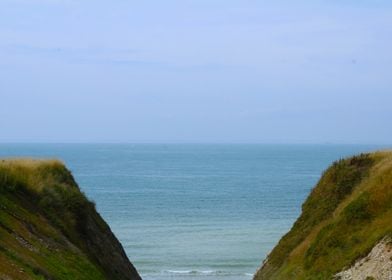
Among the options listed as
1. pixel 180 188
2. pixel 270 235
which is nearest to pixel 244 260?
pixel 270 235

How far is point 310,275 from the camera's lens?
32.0 m

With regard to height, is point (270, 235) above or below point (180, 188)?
below

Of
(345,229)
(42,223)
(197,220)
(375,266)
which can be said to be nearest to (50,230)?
(42,223)

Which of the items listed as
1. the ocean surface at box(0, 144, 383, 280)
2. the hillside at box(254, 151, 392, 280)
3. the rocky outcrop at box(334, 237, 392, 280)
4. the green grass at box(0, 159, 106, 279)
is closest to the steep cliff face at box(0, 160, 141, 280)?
the green grass at box(0, 159, 106, 279)

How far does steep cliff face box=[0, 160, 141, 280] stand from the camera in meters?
26.9

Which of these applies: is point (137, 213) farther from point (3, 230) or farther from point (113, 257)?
point (3, 230)

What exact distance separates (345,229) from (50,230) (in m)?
14.4

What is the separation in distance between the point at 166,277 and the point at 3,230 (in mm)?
34050

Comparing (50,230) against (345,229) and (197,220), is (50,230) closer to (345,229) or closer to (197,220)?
(345,229)

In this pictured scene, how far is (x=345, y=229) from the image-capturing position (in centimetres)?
3278

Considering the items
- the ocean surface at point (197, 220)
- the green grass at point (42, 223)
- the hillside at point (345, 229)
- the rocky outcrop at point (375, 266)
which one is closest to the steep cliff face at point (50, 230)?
the green grass at point (42, 223)

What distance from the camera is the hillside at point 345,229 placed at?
1124 inches

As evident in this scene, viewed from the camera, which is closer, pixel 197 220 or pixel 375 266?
pixel 375 266

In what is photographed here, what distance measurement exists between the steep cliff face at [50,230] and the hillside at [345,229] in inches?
392
